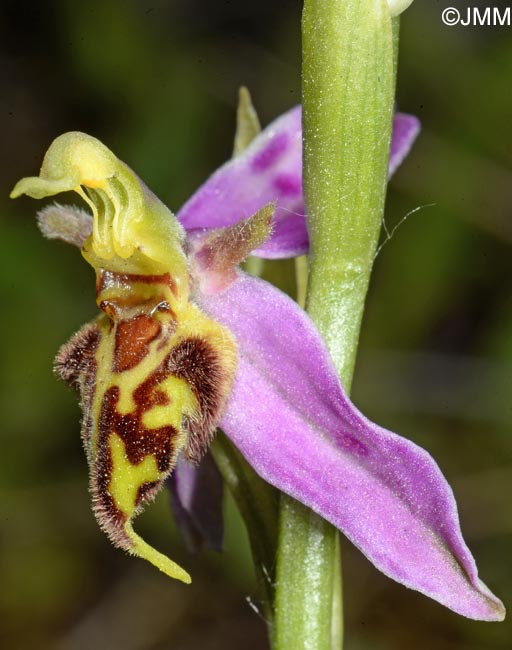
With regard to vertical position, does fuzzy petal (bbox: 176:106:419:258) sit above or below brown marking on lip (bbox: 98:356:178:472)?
above

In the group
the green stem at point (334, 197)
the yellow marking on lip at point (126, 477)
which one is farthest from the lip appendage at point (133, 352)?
the green stem at point (334, 197)

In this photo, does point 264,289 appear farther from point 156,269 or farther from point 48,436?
point 48,436

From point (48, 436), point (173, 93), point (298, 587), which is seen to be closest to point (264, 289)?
point (298, 587)

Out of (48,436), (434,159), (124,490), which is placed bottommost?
(48,436)

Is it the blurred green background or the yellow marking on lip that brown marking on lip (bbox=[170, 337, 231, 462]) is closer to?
the yellow marking on lip

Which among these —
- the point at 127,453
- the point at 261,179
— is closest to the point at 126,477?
the point at 127,453

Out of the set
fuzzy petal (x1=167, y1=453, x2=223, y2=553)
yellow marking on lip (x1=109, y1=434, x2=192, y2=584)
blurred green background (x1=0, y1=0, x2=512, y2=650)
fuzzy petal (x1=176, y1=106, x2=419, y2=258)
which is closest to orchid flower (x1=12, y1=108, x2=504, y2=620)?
yellow marking on lip (x1=109, y1=434, x2=192, y2=584)
